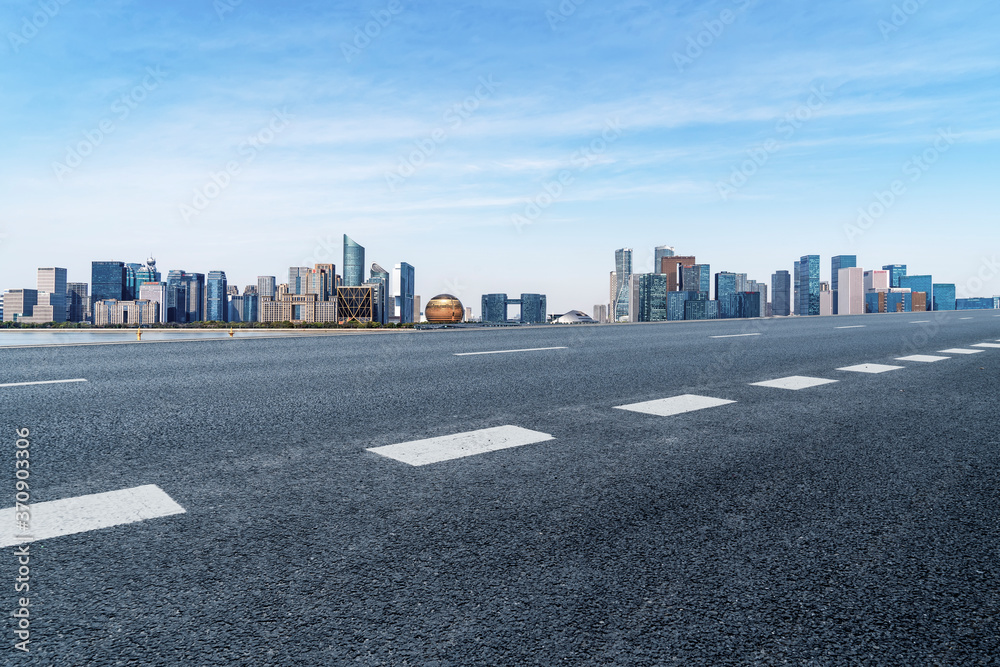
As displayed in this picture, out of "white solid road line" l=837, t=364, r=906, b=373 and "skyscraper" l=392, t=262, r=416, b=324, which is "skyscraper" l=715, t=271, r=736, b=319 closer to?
"white solid road line" l=837, t=364, r=906, b=373

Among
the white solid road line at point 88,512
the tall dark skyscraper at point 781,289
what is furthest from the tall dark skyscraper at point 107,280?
the white solid road line at point 88,512

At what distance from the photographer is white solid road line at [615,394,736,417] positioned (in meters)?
5.00

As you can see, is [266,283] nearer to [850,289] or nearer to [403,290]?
[403,290]

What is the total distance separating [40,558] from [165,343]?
952 cm

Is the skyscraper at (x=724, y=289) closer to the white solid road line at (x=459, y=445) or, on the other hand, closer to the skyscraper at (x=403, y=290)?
the white solid road line at (x=459, y=445)

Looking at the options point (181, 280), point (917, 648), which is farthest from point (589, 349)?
point (181, 280)

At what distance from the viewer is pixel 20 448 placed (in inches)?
142

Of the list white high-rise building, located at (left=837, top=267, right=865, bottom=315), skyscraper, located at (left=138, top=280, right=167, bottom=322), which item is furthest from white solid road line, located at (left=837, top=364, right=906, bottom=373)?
skyscraper, located at (left=138, top=280, right=167, bottom=322)

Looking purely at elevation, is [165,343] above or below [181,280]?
below

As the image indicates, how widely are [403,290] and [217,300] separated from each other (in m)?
77.5

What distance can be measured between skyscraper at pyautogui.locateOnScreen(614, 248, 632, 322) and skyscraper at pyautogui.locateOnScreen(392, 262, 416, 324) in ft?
196

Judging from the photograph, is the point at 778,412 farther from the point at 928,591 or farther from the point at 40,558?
the point at 40,558

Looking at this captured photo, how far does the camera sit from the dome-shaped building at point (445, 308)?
118750 millimetres

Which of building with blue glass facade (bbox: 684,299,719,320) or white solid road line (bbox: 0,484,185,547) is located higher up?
building with blue glass facade (bbox: 684,299,719,320)
